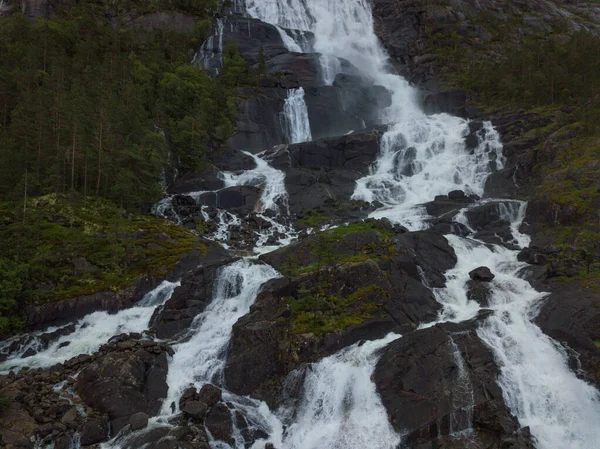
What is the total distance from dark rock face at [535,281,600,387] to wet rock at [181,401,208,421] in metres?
15.8

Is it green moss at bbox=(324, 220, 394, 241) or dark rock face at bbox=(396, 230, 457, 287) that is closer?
dark rock face at bbox=(396, 230, 457, 287)

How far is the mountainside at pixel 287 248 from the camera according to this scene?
17.2m

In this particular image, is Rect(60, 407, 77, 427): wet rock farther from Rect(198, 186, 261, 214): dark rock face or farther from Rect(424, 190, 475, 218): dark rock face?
Rect(424, 190, 475, 218): dark rock face

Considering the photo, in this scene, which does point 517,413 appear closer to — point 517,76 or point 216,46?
point 517,76

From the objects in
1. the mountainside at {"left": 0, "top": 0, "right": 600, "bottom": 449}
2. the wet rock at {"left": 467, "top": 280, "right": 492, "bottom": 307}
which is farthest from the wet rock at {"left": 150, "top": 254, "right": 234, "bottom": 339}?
the wet rock at {"left": 467, "top": 280, "right": 492, "bottom": 307}

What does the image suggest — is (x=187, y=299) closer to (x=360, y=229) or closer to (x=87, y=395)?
(x=87, y=395)

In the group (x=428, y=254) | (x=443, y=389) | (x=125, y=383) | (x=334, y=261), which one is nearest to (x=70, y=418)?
(x=125, y=383)

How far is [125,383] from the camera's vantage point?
1802cm

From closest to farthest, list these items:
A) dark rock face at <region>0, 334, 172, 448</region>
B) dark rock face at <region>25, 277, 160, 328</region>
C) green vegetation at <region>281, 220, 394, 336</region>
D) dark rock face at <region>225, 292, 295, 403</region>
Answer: dark rock face at <region>0, 334, 172, 448</region>, dark rock face at <region>225, 292, 295, 403</region>, green vegetation at <region>281, 220, 394, 336</region>, dark rock face at <region>25, 277, 160, 328</region>

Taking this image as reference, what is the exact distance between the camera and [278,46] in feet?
228

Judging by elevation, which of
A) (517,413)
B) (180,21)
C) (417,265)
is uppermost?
(180,21)

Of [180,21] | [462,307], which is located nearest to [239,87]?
[180,21]

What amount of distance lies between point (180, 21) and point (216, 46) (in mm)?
8693

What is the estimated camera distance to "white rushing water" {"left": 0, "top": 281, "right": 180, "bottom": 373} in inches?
829
